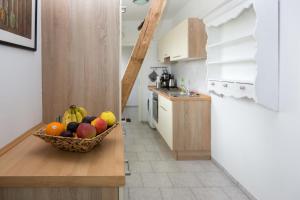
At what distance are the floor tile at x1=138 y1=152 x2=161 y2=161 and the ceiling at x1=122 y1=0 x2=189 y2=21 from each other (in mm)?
2620

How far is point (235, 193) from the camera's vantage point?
2.93 meters

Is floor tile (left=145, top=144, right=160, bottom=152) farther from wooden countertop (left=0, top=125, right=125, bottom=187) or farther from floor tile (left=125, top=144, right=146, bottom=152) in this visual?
wooden countertop (left=0, top=125, right=125, bottom=187)

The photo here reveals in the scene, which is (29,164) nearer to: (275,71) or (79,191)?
(79,191)

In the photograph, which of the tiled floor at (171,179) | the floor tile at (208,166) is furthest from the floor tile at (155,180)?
the floor tile at (208,166)

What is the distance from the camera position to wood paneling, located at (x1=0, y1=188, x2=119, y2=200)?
39.9 inches

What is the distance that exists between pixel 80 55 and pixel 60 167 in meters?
1.03

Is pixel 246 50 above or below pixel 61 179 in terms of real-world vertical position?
above

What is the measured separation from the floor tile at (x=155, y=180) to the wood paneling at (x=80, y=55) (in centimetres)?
148

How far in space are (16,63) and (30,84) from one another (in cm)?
23

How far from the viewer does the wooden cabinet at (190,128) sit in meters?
3.95

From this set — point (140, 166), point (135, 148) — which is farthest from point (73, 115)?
point (135, 148)

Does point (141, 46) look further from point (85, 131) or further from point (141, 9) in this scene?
point (85, 131)

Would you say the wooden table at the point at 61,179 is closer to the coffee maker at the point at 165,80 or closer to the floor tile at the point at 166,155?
the floor tile at the point at 166,155

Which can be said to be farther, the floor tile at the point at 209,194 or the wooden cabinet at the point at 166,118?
the wooden cabinet at the point at 166,118
